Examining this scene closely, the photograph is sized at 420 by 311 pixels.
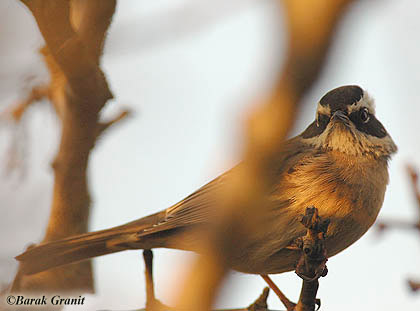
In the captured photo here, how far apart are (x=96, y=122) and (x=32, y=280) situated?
1331 mm

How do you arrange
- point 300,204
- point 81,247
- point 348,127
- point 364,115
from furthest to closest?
point 364,115 < point 348,127 < point 81,247 < point 300,204

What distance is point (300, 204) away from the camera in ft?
13.1

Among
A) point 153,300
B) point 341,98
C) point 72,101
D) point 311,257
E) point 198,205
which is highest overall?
point 72,101

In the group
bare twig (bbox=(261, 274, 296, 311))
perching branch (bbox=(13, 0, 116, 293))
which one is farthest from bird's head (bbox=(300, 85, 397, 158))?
perching branch (bbox=(13, 0, 116, 293))

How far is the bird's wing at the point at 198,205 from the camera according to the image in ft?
13.0

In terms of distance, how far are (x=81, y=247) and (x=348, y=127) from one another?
2188mm

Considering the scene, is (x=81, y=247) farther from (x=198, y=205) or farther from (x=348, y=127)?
(x=348, y=127)

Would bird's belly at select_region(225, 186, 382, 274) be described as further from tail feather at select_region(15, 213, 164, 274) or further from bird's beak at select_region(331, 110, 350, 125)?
tail feather at select_region(15, 213, 164, 274)

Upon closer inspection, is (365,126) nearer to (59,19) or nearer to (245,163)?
(245,163)

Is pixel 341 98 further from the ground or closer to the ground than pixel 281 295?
further from the ground

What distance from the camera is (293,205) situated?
3.98 metres

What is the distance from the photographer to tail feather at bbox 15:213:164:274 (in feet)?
13.0

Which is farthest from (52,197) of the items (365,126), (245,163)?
(365,126)

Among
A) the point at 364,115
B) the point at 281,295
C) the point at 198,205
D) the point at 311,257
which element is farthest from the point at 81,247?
the point at 364,115
